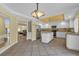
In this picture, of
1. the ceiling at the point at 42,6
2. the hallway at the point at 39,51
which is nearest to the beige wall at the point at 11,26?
the hallway at the point at 39,51

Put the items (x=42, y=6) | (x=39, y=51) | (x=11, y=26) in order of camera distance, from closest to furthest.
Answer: (x=42, y=6) < (x=39, y=51) < (x=11, y=26)

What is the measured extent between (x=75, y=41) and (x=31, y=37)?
4415 millimetres

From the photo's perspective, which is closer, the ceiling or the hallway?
the ceiling

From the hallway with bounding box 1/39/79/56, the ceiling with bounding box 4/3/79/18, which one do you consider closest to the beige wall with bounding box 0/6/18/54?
the hallway with bounding box 1/39/79/56

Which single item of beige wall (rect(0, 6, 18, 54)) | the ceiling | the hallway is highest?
the ceiling

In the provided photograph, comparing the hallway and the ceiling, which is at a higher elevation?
the ceiling

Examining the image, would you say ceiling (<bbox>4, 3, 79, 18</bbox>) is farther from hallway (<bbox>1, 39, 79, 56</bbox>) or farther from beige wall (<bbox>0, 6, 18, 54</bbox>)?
hallway (<bbox>1, 39, 79, 56</bbox>)

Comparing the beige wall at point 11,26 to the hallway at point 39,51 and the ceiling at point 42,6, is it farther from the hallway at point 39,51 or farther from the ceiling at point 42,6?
the ceiling at point 42,6

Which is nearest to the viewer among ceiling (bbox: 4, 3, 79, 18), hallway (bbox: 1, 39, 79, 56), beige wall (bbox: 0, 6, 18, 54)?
ceiling (bbox: 4, 3, 79, 18)

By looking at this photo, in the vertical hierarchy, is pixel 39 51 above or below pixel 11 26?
below

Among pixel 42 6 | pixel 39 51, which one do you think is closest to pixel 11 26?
pixel 39 51

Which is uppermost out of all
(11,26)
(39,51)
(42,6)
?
(42,6)

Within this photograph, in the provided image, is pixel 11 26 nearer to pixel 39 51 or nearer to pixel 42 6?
Result: pixel 39 51

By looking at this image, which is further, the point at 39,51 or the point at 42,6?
the point at 39,51
